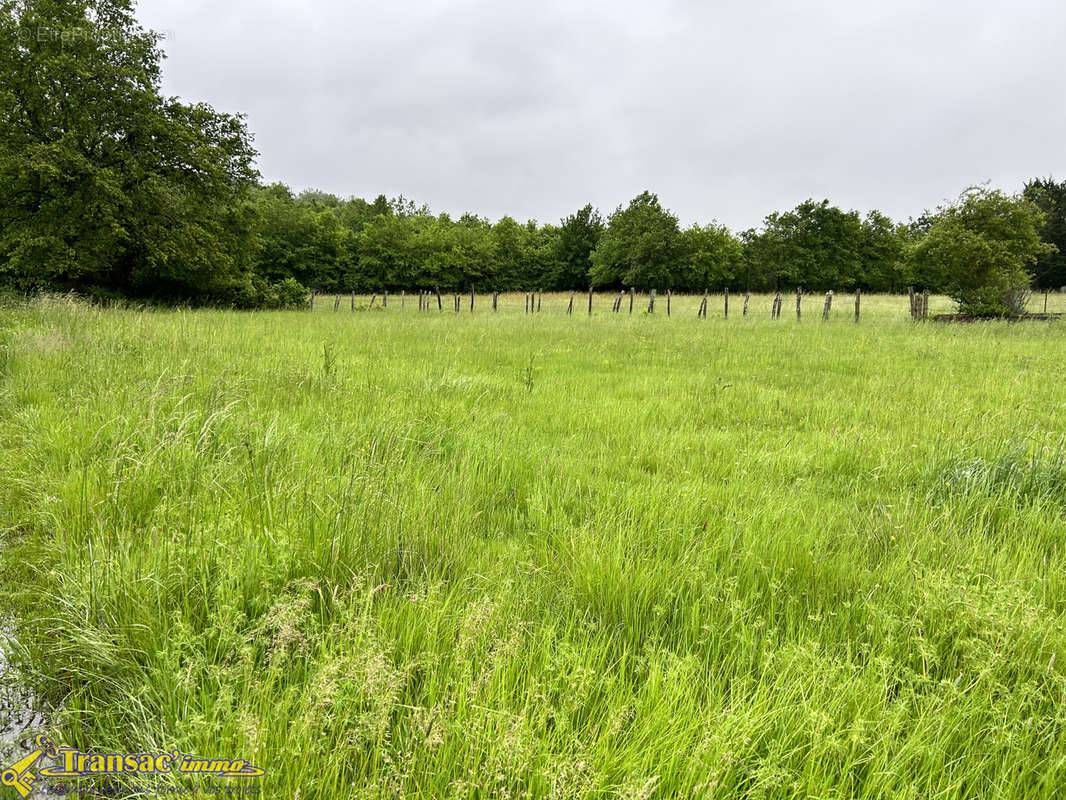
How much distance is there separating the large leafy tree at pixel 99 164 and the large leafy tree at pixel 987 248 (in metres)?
32.9

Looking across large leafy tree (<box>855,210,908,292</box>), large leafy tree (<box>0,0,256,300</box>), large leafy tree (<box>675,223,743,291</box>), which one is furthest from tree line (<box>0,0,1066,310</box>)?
large leafy tree (<box>855,210,908,292</box>)

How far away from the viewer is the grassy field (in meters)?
1.31

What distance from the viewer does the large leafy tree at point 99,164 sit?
1872 centimetres

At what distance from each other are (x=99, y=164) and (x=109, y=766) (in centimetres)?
2807

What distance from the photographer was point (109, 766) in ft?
4.16

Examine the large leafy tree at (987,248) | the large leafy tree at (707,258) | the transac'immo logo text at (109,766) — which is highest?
the large leafy tree at (707,258)

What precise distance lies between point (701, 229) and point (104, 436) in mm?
64476

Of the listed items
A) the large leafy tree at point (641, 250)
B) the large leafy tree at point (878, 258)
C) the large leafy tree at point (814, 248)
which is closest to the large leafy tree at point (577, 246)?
the large leafy tree at point (641, 250)

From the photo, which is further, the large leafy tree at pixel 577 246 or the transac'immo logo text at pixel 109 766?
the large leafy tree at pixel 577 246

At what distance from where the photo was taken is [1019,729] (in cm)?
147

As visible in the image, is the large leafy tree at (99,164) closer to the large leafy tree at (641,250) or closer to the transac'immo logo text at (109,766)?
the transac'immo logo text at (109,766)

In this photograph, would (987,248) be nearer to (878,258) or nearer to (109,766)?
(109,766)

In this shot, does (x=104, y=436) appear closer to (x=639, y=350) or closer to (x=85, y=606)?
(x=85, y=606)

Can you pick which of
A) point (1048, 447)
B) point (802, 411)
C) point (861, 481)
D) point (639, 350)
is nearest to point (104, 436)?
point (861, 481)
